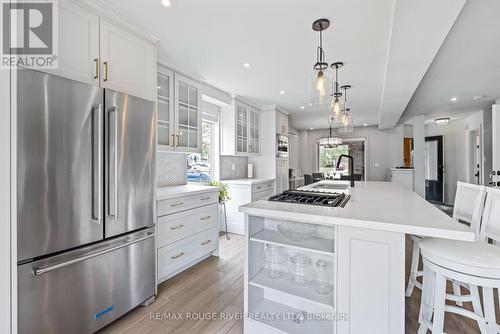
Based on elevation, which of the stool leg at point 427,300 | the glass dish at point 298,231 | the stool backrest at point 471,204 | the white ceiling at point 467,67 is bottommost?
the stool leg at point 427,300

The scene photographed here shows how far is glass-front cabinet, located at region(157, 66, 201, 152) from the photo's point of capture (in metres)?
2.64

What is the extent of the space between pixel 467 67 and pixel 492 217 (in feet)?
8.24

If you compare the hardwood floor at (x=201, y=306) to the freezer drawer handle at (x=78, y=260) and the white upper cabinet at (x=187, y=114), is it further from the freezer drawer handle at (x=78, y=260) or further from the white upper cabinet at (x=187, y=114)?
the white upper cabinet at (x=187, y=114)

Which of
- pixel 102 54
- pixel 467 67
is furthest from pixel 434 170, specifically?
pixel 102 54

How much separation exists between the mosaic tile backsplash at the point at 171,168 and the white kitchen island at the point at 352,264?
6.11 feet

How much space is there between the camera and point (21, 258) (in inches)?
49.7

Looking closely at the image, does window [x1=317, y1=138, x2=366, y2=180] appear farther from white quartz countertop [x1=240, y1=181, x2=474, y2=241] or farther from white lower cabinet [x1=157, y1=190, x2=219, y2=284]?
white quartz countertop [x1=240, y1=181, x2=474, y2=241]

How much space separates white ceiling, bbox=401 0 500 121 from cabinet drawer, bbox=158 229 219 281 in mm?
3223

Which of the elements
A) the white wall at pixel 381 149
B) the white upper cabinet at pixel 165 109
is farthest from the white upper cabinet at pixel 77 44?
the white wall at pixel 381 149

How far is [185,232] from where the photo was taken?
8.38 feet

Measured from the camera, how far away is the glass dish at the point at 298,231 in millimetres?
1543

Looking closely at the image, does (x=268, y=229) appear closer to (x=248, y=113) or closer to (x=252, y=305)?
(x=252, y=305)

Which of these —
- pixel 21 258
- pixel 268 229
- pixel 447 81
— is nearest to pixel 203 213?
pixel 268 229

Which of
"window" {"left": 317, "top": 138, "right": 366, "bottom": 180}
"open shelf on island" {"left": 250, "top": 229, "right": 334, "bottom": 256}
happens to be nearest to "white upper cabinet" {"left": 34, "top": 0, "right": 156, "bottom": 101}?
"open shelf on island" {"left": 250, "top": 229, "right": 334, "bottom": 256}
